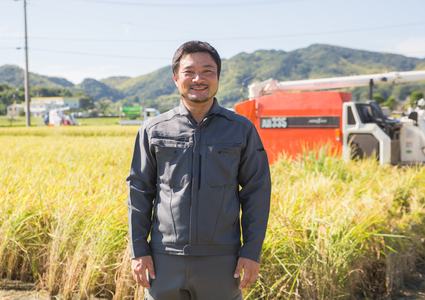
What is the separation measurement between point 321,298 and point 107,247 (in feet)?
5.76

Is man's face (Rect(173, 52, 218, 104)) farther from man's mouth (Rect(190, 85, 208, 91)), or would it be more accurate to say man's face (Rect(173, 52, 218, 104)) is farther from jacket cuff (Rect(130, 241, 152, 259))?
jacket cuff (Rect(130, 241, 152, 259))

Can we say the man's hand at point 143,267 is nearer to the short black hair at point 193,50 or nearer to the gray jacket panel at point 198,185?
the gray jacket panel at point 198,185

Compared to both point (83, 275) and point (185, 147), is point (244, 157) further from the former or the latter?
point (83, 275)

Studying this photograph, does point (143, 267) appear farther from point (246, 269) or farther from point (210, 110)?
point (210, 110)

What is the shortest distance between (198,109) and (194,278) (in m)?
0.81

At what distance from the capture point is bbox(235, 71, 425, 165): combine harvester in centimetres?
733

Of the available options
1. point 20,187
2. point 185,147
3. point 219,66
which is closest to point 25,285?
point 20,187

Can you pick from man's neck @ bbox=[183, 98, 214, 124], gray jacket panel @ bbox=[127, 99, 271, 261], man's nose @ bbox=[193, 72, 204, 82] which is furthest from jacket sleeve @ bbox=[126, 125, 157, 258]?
man's nose @ bbox=[193, 72, 204, 82]

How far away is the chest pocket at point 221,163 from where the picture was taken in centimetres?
184

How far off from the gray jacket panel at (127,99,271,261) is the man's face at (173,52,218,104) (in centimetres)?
9

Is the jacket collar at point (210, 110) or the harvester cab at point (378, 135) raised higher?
the jacket collar at point (210, 110)

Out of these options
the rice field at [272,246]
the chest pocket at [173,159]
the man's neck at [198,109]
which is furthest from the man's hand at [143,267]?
the rice field at [272,246]

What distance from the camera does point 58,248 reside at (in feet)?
10.9

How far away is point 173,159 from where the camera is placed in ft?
6.21
